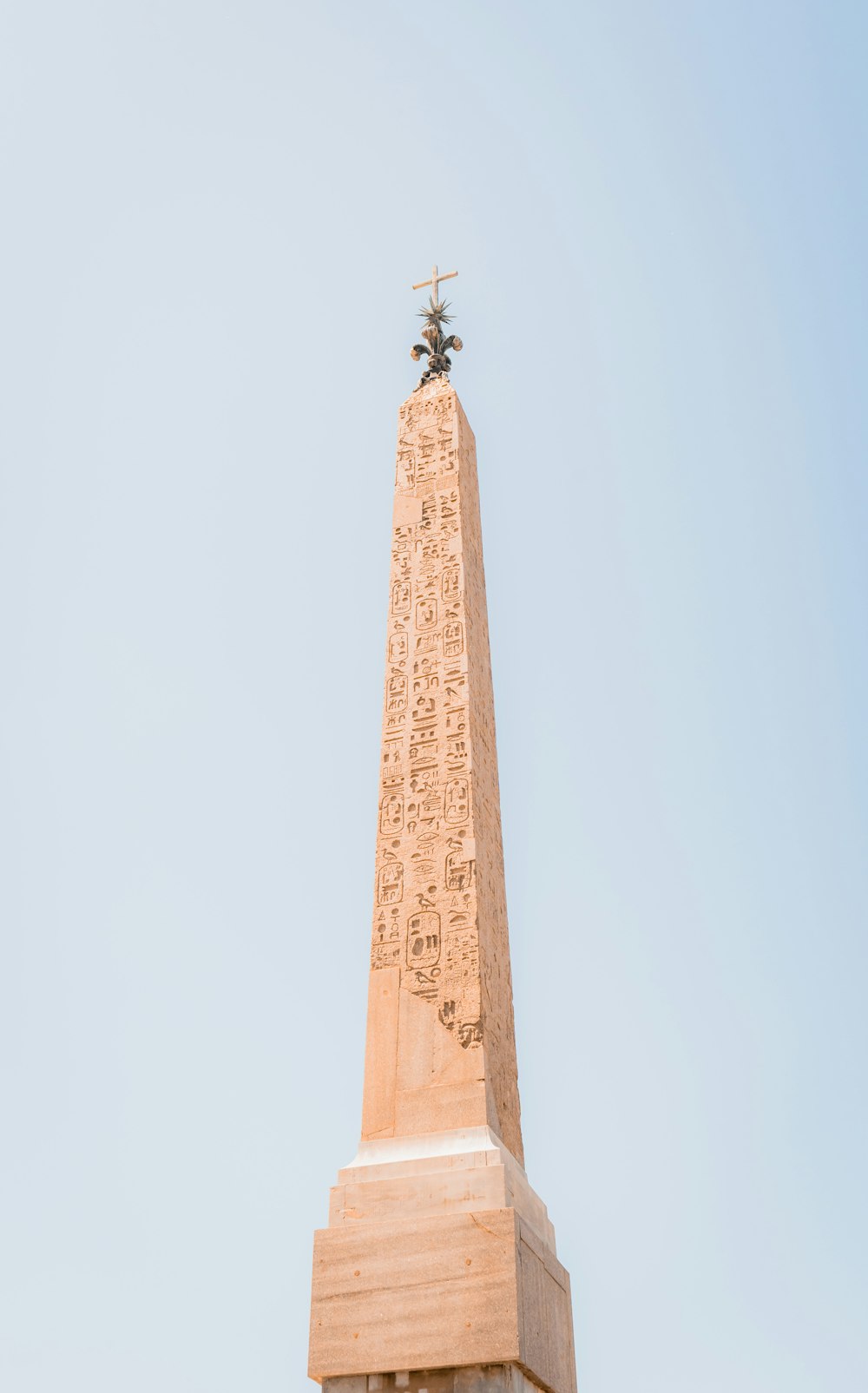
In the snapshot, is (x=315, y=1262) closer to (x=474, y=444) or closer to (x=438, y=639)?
(x=438, y=639)

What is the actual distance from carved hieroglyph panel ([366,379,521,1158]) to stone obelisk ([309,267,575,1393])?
1cm

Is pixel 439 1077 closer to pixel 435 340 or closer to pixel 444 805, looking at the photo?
pixel 444 805

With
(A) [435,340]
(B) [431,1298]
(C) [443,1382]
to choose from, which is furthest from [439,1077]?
(A) [435,340]

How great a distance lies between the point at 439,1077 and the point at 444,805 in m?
1.53

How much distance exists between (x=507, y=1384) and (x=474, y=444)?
6.54 metres

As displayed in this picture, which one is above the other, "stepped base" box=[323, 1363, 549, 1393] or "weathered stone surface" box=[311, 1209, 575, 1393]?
"weathered stone surface" box=[311, 1209, 575, 1393]

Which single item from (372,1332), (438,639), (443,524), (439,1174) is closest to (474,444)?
(443,524)

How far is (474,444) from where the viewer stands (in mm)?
10336

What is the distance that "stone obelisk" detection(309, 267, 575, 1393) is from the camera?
6.19 metres

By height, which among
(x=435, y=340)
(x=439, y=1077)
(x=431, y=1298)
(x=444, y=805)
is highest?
(x=435, y=340)

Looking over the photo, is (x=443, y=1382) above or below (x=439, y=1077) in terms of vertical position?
below

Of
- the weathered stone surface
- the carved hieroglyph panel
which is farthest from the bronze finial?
the weathered stone surface

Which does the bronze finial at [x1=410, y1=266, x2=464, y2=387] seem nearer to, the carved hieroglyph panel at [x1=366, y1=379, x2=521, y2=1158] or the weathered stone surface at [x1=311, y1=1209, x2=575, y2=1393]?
the carved hieroglyph panel at [x1=366, y1=379, x2=521, y2=1158]

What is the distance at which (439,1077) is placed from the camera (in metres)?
7.04
